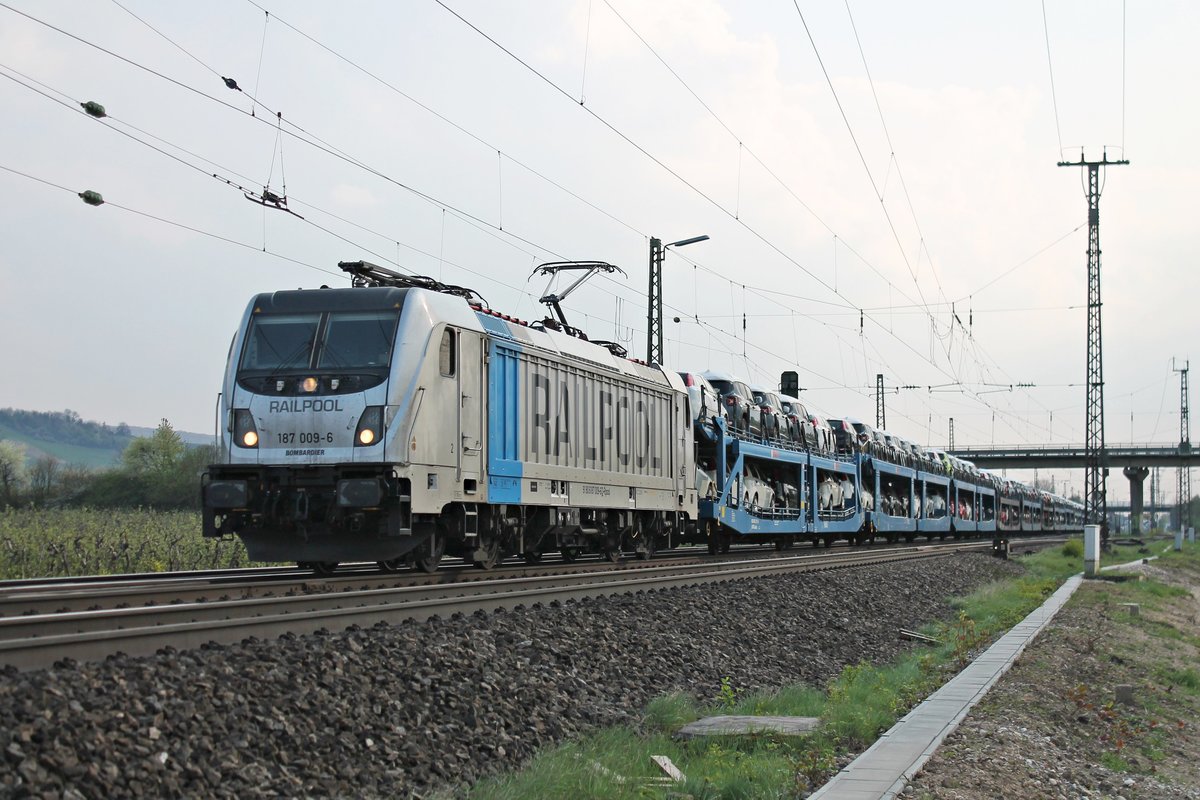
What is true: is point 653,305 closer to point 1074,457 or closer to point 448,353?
point 448,353

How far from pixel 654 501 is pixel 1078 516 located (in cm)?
10370

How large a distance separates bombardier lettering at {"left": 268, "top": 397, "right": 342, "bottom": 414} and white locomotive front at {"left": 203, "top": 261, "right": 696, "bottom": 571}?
2 cm

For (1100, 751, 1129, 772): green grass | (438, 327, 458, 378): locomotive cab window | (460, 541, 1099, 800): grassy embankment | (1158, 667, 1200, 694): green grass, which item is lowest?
(1158, 667, 1200, 694): green grass

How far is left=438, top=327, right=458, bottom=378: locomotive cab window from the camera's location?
1505 centimetres

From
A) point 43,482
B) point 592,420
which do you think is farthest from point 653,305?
point 43,482

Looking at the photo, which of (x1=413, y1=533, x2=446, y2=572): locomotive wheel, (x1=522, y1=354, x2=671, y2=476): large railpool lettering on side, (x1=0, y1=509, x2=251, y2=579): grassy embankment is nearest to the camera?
(x1=413, y1=533, x2=446, y2=572): locomotive wheel

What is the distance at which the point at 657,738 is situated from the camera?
915cm

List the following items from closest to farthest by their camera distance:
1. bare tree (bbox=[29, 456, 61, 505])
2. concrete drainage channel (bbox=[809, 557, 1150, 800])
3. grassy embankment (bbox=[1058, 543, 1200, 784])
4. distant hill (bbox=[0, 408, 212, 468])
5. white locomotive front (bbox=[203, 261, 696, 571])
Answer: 1. concrete drainage channel (bbox=[809, 557, 1150, 800])
2. grassy embankment (bbox=[1058, 543, 1200, 784])
3. white locomotive front (bbox=[203, 261, 696, 571])
4. bare tree (bbox=[29, 456, 61, 505])
5. distant hill (bbox=[0, 408, 212, 468])

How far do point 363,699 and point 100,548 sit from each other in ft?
41.0

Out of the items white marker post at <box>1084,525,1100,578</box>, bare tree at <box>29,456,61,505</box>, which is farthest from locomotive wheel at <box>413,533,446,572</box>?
bare tree at <box>29,456,61,505</box>

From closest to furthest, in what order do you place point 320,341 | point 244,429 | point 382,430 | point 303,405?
point 382,430 < point 303,405 < point 244,429 < point 320,341

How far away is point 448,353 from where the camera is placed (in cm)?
1523

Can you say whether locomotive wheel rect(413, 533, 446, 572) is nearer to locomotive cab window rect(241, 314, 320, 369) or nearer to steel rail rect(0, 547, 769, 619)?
steel rail rect(0, 547, 769, 619)

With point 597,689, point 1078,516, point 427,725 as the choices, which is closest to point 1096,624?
point 597,689
